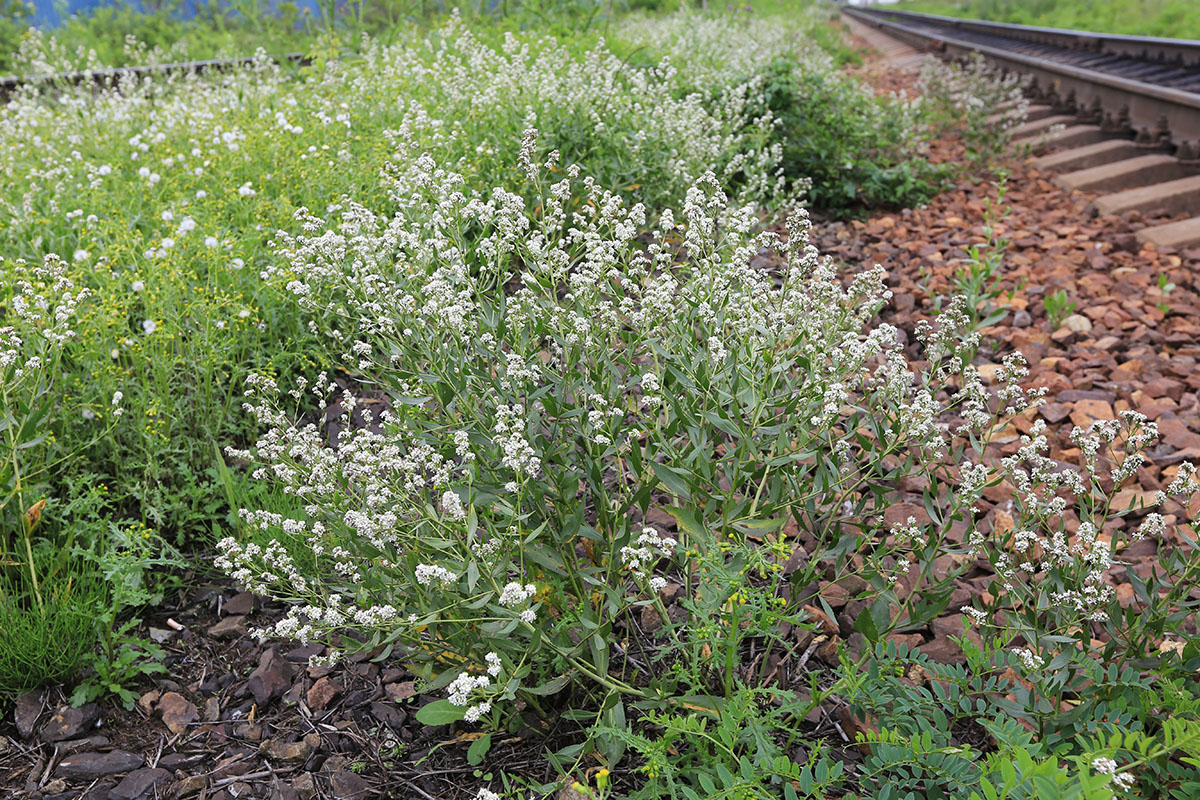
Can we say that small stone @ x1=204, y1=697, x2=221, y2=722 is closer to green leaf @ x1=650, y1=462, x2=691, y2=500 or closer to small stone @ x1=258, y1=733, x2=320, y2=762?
small stone @ x1=258, y1=733, x2=320, y2=762

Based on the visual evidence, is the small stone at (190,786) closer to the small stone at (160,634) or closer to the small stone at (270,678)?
the small stone at (270,678)

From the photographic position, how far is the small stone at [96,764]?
244 centimetres

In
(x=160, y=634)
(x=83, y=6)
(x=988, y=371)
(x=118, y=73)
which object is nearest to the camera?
(x=160, y=634)

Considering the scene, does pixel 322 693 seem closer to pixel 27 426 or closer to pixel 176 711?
pixel 176 711

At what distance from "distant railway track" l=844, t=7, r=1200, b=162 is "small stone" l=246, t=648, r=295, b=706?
747cm

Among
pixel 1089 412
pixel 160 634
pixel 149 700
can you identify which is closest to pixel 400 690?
pixel 149 700

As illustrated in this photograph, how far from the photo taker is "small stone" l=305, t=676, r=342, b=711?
2660mm

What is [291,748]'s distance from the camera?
2494 millimetres

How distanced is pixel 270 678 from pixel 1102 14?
23.5m

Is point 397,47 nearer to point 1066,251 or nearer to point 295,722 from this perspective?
point 1066,251

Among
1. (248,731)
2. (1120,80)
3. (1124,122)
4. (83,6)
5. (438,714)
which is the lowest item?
(248,731)

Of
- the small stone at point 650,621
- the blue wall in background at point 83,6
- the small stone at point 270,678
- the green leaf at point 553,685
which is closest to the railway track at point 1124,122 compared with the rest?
the small stone at point 650,621

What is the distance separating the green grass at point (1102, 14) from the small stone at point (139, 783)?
1628 centimetres

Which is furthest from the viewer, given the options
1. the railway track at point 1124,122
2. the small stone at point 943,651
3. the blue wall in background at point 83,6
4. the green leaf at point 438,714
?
the blue wall in background at point 83,6
